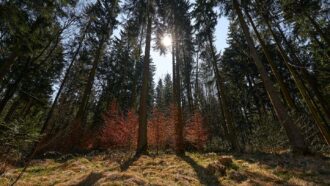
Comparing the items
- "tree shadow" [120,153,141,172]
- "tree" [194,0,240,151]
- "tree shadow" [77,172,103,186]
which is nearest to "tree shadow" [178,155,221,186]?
"tree shadow" [120,153,141,172]

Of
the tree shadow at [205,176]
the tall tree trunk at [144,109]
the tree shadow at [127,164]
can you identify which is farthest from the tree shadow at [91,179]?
the tall tree trunk at [144,109]

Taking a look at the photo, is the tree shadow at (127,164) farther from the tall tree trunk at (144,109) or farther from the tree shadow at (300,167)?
the tree shadow at (300,167)

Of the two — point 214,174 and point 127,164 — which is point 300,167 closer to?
point 214,174

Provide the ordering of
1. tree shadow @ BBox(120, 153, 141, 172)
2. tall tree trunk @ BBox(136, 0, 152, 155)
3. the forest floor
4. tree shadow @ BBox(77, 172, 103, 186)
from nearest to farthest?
the forest floor
tree shadow @ BBox(77, 172, 103, 186)
tree shadow @ BBox(120, 153, 141, 172)
tall tree trunk @ BBox(136, 0, 152, 155)

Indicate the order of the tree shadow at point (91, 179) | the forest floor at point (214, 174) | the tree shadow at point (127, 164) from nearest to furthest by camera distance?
1. the forest floor at point (214, 174)
2. the tree shadow at point (91, 179)
3. the tree shadow at point (127, 164)

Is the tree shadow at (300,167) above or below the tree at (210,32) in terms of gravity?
below

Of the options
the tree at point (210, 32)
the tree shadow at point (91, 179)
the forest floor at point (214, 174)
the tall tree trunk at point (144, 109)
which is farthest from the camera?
the tree at point (210, 32)

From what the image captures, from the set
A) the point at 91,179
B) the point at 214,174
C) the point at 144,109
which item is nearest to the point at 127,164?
the point at 91,179

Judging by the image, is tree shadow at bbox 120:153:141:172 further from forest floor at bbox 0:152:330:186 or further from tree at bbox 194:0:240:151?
tree at bbox 194:0:240:151

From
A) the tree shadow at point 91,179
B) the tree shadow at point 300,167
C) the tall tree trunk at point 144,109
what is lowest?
the tree shadow at point 91,179

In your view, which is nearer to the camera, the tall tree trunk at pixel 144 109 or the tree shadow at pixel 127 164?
the tree shadow at pixel 127 164

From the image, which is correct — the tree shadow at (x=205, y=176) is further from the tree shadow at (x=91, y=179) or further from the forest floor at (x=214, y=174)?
the tree shadow at (x=91, y=179)

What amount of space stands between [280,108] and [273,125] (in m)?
3.46

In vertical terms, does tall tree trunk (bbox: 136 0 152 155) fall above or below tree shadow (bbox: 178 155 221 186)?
above
